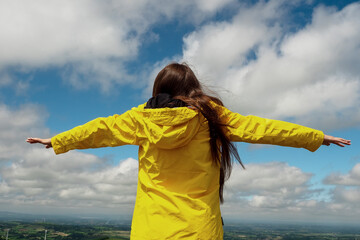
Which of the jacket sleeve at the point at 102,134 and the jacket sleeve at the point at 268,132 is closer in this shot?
the jacket sleeve at the point at 268,132

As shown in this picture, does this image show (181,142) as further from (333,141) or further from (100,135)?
(333,141)

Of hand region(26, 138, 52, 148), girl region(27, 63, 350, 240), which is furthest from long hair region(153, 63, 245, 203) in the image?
hand region(26, 138, 52, 148)

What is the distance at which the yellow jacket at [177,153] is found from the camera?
3088mm

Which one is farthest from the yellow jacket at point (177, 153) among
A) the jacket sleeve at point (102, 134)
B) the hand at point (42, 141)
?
the hand at point (42, 141)

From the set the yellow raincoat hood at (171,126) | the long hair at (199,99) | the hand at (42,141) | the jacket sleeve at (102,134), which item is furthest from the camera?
the hand at (42,141)

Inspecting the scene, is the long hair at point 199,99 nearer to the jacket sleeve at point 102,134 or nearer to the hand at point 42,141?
the jacket sleeve at point 102,134

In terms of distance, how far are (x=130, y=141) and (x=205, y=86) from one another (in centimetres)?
124

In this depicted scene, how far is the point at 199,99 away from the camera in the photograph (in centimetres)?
333

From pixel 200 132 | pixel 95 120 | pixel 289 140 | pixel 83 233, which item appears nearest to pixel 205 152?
pixel 200 132

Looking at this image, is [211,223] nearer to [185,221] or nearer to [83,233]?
[185,221]

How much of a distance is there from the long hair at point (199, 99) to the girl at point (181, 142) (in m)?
0.01

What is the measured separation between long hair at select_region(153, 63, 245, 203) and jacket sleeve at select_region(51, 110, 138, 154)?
0.57 meters

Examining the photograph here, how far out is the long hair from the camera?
3.27m

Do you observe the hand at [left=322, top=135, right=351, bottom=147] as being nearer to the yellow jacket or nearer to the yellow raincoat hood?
the yellow jacket
